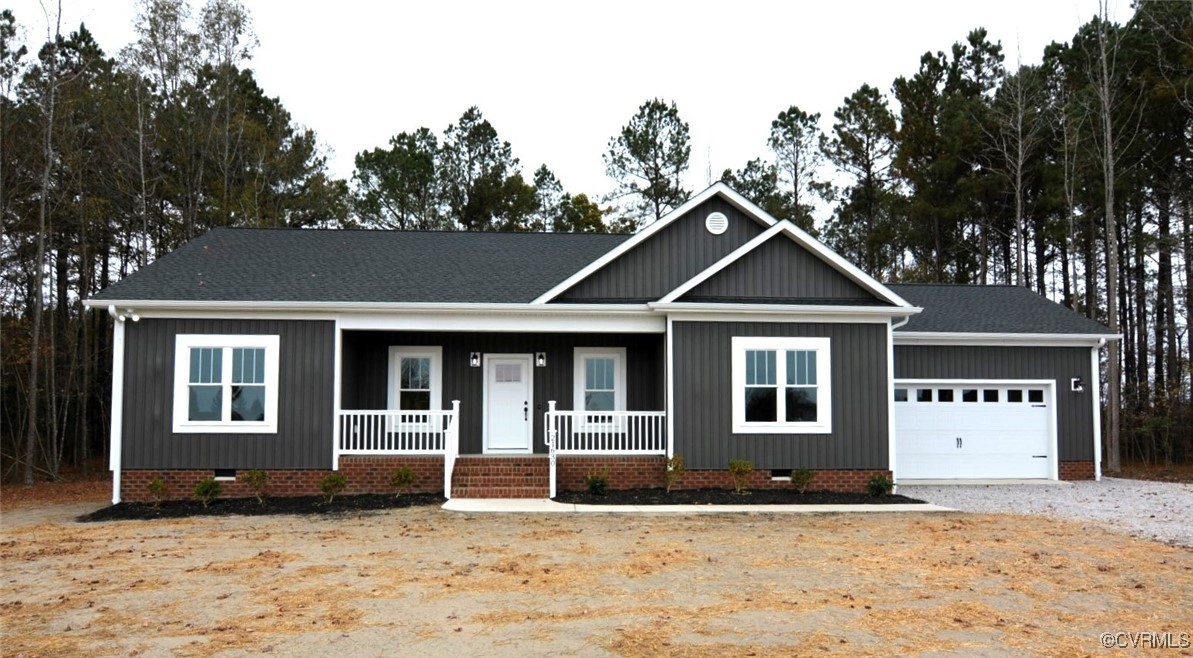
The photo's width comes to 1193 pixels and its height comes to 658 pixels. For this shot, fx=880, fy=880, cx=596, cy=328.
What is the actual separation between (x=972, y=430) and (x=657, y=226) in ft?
24.7

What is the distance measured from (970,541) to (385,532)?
7029mm

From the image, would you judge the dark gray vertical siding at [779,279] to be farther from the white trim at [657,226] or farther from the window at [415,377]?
the window at [415,377]

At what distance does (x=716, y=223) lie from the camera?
53.1 feet

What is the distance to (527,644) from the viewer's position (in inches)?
238

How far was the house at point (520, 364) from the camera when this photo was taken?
14.4 metres

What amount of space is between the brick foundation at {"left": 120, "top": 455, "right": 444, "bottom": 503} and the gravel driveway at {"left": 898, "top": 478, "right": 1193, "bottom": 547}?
8274 mm

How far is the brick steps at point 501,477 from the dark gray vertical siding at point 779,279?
3932 millimetres

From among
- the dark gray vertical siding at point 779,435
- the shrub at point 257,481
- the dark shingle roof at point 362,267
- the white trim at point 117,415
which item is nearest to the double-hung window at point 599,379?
the dark shingle roof at point 362,267

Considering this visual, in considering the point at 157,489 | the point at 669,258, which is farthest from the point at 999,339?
the point at 157,489

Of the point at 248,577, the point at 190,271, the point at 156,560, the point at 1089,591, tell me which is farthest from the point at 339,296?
the point at 1089,591

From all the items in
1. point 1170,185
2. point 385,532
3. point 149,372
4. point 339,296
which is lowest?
point 385,532

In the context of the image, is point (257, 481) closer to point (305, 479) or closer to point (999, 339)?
point (305, 479)

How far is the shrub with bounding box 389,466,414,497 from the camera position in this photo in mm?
14059

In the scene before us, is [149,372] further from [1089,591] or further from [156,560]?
[1089,591]
